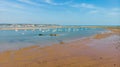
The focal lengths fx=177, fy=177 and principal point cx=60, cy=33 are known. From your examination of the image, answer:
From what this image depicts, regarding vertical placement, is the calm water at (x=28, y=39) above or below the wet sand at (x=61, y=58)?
below

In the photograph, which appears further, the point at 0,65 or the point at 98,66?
→ the point at 0,65

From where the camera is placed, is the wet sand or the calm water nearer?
the wet sand

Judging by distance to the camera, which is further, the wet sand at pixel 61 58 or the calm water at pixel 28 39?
the calm water at pixel 28 39

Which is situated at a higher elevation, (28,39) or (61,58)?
(61,58)

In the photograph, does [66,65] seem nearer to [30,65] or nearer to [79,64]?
[79,64]

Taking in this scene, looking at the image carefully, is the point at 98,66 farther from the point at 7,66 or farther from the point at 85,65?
the point at 7,66

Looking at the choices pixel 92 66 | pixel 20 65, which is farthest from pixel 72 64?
pixel 20 65

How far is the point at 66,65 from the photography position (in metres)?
7.01

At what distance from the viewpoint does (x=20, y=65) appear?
733 centimetres

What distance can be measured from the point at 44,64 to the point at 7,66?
1.53 meters

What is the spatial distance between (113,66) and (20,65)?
147 inches

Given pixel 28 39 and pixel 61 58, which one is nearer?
pixel 61 58

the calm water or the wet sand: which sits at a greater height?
the wet sand

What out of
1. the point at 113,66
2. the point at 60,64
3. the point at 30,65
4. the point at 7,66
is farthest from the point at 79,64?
the point at 7,66
